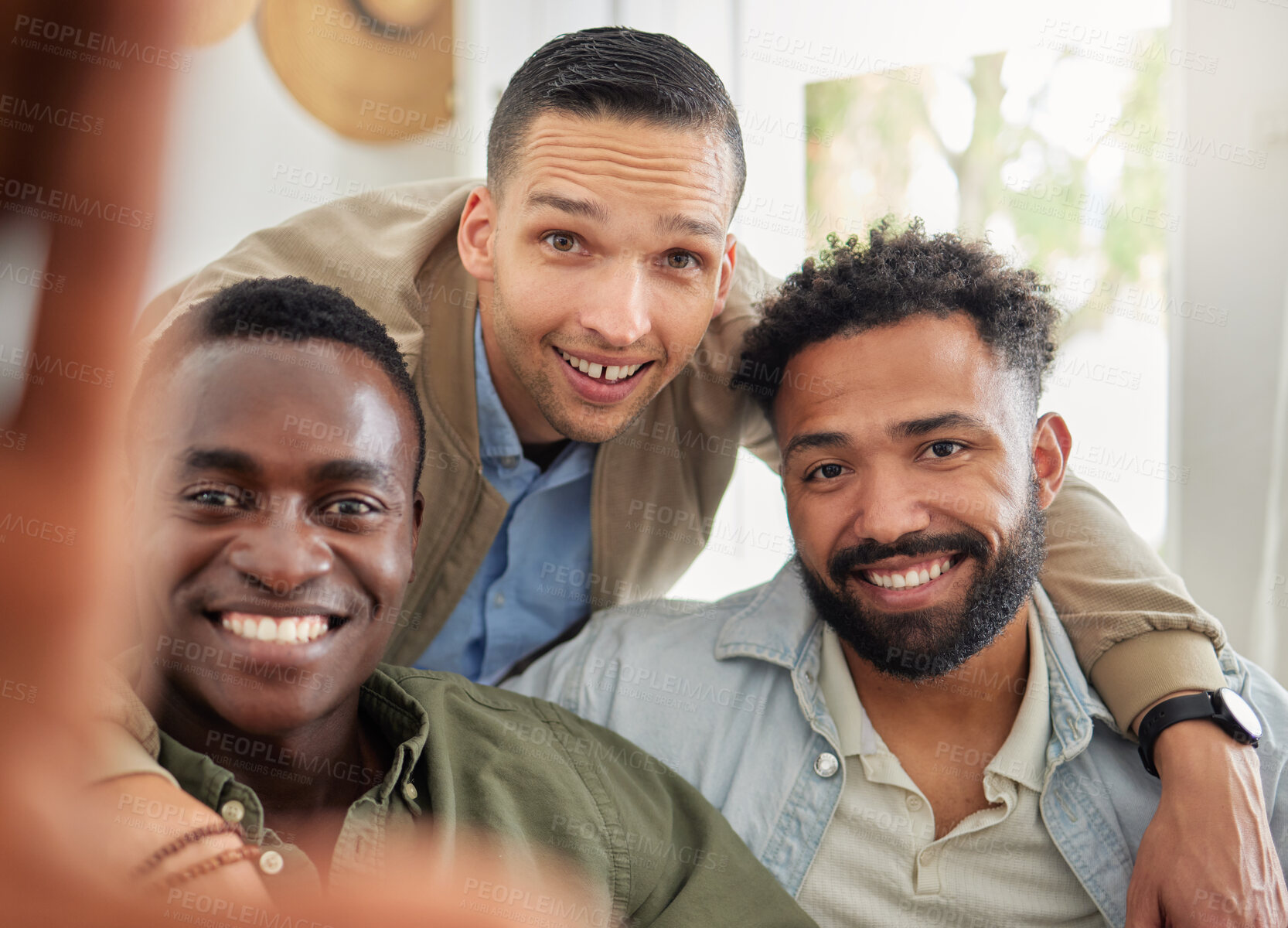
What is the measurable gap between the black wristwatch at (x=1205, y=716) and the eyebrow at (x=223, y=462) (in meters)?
1.16

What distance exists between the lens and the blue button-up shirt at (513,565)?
1.65 m

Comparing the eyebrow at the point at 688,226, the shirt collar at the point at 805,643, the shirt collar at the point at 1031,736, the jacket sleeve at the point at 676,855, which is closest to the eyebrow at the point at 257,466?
the jacket sleeve at the point at 676,855

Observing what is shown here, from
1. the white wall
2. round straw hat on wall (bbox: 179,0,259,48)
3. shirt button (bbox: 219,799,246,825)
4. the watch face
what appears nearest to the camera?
round straw hat on wall (bbox: 179,0,259,48)

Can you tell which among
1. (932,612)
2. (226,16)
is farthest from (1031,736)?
(226,16)

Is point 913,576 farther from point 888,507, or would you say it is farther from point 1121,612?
point 1121,612

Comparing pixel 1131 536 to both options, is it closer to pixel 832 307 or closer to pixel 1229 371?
pixel 832 307

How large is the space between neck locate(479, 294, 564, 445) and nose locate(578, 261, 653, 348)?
0.82ft

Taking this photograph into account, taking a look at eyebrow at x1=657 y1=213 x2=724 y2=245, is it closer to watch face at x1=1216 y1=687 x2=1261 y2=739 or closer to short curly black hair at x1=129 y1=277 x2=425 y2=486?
short curly black hair at x1=129 y1=277 x2=425 y2=486

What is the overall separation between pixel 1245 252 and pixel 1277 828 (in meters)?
1.35

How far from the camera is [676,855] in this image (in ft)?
3.89

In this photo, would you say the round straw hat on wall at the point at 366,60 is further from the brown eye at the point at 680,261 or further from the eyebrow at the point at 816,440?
the eyebrow at the point at 816,440

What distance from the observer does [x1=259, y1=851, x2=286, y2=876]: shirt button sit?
32.3 inches

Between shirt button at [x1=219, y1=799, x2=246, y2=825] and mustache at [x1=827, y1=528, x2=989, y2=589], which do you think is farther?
mustache at [x1=827, y1=528, x2=989, y2=589]

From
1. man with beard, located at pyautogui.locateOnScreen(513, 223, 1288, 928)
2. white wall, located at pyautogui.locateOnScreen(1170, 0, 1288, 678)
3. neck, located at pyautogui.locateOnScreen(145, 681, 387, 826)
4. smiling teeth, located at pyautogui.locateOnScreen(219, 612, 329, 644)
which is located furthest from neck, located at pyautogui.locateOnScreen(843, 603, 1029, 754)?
white wall, located at pyautogui.locateOnScreen(1170, 0, 1288, 678)
